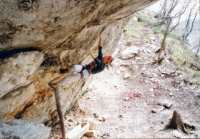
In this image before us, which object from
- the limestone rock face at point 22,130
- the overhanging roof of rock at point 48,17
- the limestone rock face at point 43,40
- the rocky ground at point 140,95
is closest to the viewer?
the overhanging roof of rock at point 48,17

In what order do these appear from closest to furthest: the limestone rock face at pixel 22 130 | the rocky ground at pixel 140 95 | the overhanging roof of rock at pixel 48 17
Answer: the overhanging roof of rock at pixel 48 17
the limestone rock face at pixel 22 130
the rocky ground at pixel 140 95

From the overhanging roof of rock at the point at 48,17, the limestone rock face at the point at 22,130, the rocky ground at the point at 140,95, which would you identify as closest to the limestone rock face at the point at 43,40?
the overhanging roof of rock at the point at 48,17

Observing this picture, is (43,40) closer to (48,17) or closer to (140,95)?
(48,17)

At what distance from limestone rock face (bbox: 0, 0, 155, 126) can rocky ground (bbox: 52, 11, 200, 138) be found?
248cm

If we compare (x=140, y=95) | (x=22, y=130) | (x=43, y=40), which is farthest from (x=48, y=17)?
(x=140, y=95)

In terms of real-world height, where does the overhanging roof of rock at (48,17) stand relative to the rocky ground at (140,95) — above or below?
above

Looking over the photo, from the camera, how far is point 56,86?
1052cm

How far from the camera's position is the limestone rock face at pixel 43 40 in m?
6.19

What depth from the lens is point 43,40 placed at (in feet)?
24.4

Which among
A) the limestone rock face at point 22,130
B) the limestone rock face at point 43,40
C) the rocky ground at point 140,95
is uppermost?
the limestone rock face at point 43,40

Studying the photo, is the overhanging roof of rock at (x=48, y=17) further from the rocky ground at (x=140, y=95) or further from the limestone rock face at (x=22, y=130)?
the rocky ground at (x=140, y=95)

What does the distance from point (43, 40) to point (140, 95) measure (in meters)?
9.69

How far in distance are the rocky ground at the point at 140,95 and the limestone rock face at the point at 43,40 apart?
2.48 metres

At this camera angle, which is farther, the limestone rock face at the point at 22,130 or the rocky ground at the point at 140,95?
the rocky ground at the point at 140,95
